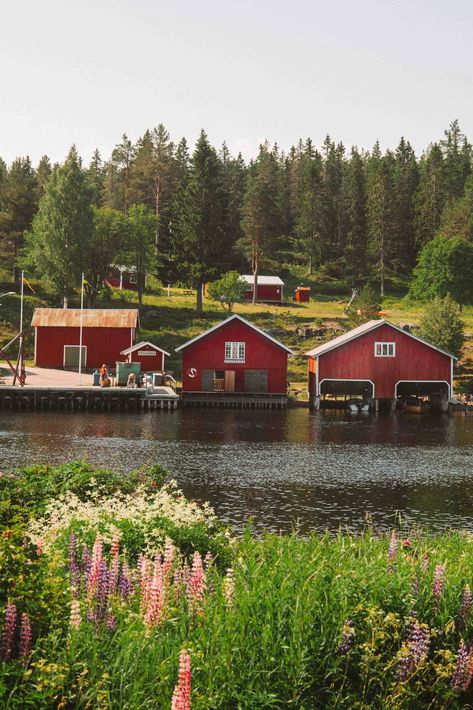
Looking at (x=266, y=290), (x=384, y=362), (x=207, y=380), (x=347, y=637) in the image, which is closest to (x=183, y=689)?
(x=347, y=637)

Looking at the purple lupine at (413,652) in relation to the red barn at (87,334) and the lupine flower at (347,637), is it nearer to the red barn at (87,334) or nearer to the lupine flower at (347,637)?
the lupine flower at (347,637)

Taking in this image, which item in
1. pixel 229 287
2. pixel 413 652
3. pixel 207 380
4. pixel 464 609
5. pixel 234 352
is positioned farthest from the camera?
pixel 229 287

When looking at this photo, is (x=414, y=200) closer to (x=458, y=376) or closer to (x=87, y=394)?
(x=458, y=376)

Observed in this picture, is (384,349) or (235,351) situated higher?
(384,349)

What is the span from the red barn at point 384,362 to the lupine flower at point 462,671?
56775 millimetres

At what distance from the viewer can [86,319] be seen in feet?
240

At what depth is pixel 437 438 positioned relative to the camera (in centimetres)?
4700

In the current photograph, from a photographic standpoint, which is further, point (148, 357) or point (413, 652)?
point (148, 357)

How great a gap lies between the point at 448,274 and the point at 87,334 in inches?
1907

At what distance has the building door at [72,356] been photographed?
7350cm

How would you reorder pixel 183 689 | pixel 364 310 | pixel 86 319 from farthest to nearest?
pixel 364 310 < pixel 86 319 < pixel 183 689

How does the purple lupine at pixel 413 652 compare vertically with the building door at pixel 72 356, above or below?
below

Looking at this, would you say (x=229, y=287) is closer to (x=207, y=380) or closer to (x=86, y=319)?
(x=86, y=319)

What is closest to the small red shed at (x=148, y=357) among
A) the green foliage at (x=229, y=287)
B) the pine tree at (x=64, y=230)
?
the pine tree at (x=64, y=230)
